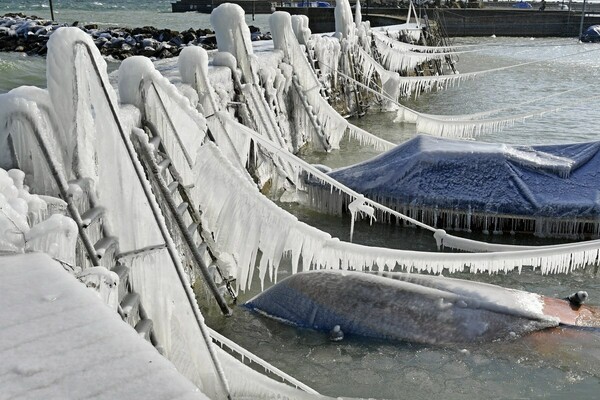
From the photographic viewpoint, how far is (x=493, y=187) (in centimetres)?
968

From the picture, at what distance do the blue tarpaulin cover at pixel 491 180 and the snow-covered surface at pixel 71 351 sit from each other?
25.6 feet

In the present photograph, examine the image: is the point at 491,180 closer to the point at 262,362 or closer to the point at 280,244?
the point at 280,244

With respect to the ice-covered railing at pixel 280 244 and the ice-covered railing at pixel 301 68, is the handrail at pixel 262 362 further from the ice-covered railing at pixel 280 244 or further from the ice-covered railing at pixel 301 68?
the ice-covered railing at pixel 301 68

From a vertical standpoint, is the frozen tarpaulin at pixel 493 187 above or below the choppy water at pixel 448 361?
above

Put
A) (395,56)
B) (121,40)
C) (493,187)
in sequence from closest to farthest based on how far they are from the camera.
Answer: (493,187) → (395,56) → (121,40)

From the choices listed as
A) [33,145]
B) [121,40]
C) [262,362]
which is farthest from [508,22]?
[33,145]

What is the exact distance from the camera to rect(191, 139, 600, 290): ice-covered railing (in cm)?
554

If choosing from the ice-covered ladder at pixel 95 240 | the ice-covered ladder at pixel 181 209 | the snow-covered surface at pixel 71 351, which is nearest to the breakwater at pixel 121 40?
the ice-covered ladder at pixel 181 209

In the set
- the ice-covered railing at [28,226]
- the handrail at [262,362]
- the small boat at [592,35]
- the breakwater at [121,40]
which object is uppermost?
the ice-covered railing at [28,226]

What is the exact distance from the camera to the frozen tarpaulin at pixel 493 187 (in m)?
9.43

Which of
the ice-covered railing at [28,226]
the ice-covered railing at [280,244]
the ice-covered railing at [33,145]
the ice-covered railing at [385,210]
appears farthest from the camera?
the ice-covered railing at [385,210]

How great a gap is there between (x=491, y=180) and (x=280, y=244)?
4.80 m

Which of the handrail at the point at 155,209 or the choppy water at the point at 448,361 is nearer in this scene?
the handrail at the point at 155,209

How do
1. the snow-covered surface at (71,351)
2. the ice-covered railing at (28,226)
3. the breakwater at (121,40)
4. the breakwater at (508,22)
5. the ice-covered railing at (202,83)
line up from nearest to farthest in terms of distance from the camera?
the snow-covered surface at (71,351) → the ice-covered railing at (28,226) → the ice-covered railing at (202,83) → the breakwater at (121,40) → the breakwater at (508,22)
